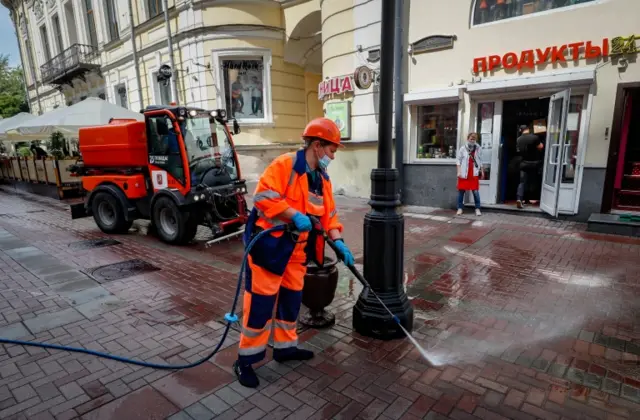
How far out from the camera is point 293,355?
10.1ft

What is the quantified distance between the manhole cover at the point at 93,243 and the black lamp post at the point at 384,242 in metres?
5.28

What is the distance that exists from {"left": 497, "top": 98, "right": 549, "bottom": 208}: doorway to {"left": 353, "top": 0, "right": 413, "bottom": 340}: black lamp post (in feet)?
20.4

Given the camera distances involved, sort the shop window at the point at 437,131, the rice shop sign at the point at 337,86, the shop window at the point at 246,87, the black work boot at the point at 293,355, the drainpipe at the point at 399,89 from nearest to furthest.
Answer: the black work boot at the point at 293,355, the drainpipe at the point at 399,89, the shop window at the point at 437,131, the rice shop sign at the point at 337,86, the shop window at the point at 246,87

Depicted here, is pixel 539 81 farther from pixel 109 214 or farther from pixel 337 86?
pixel 109 214

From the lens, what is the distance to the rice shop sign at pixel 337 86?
1001 cm

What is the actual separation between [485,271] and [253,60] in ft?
37.8

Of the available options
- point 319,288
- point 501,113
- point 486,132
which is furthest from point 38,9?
point 319,288

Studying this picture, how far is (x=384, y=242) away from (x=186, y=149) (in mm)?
4189

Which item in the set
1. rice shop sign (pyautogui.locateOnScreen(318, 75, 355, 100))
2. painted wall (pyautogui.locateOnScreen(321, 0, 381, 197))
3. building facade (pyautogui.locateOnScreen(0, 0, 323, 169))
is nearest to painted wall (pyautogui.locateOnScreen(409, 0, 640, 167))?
painted wall (pyautogui.locateOnScreen(321, 0, 381, 197))

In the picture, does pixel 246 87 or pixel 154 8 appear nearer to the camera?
pixel 246 87

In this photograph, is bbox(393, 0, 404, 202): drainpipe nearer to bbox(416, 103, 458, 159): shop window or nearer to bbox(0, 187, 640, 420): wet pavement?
bbox(416, 103, 458, 159): shop window

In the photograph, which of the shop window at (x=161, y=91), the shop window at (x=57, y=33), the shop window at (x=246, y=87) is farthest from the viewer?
the shop window at (x=57, y=33)

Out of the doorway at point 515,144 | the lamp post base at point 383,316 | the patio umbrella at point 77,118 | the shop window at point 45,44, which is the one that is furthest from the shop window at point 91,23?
the lamp post base at point 383,316

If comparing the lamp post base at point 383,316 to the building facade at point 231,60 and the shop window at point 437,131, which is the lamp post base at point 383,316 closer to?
the shop window at point 437,131
